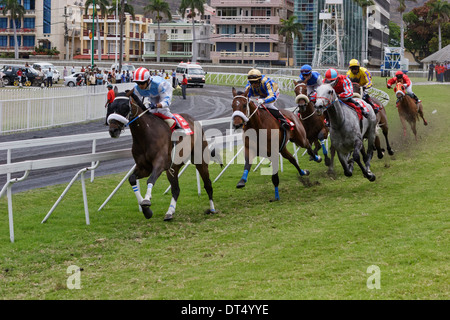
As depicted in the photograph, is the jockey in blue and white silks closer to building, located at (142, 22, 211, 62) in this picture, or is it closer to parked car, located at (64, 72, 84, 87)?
parked car, located at (64, 72, 84, 87)

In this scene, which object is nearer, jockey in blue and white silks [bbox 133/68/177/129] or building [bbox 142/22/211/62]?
jockey in blue and white silks [bbox 133/68/177/129]

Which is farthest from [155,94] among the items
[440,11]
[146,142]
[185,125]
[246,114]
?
[440,11]

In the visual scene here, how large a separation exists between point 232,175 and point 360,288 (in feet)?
29.4

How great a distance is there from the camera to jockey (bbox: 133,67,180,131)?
10109 mm

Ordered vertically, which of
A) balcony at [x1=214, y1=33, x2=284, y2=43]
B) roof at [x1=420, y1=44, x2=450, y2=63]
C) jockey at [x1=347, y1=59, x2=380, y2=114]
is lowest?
jockey at [x1=347, y1=59, x2=380, y2=114]

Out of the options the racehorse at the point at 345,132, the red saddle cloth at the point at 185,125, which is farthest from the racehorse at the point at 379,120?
the red saddle cloth at the point at 185,125

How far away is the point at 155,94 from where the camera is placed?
10.3 meters

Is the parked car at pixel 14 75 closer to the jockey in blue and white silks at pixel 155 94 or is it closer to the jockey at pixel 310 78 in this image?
the jockey at pixel 310 78

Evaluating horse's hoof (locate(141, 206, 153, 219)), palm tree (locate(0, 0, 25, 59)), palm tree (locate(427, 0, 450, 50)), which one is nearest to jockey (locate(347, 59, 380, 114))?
horse's hoof (locate(141, 206, 153, 219))

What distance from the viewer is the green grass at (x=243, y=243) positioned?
6.45 meters

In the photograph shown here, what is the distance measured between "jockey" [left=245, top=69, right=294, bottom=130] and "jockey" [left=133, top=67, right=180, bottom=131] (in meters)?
1.94

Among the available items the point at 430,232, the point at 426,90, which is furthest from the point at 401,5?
the point at 430,232

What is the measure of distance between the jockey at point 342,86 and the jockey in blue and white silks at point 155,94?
348cm
